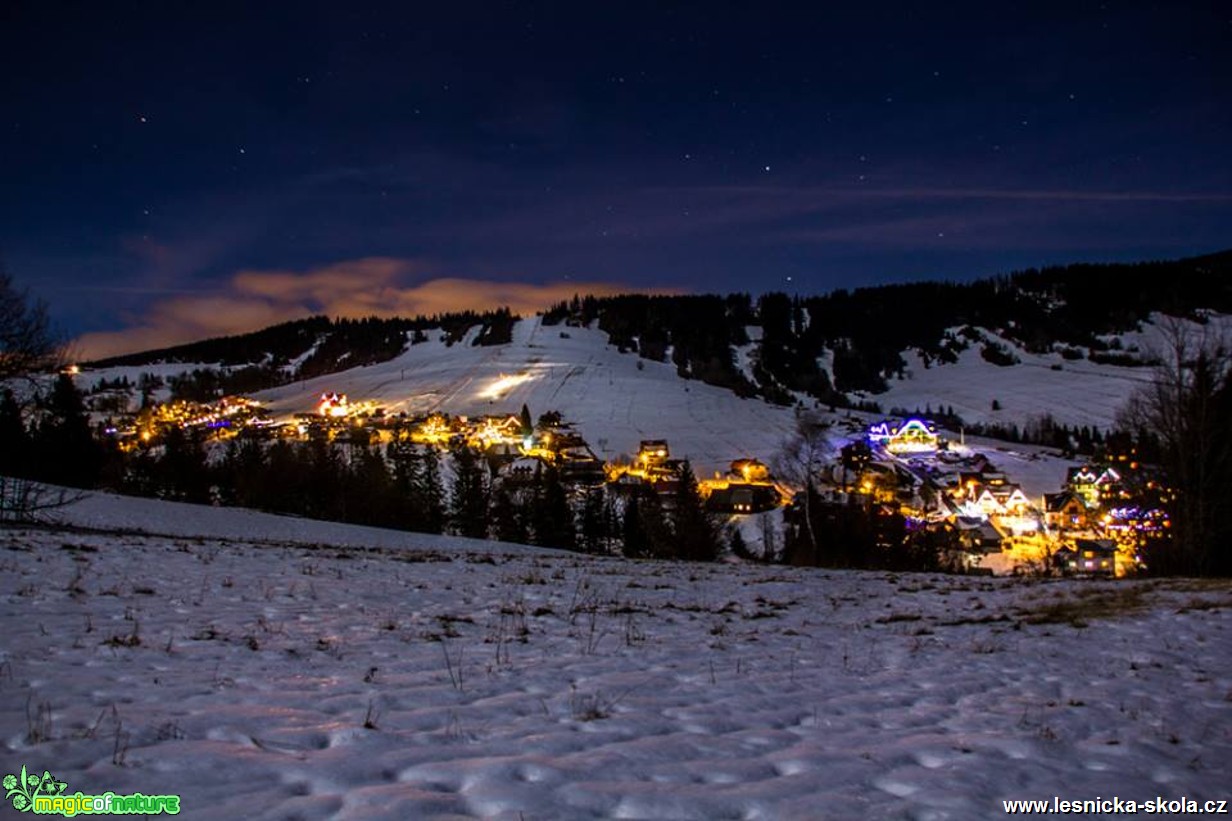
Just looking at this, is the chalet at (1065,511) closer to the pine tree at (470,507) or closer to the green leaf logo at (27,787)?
the pine tree at (470,507)

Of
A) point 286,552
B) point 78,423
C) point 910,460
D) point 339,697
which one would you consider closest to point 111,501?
point 286,552

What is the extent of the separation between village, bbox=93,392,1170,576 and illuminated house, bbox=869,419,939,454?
327 millimetres

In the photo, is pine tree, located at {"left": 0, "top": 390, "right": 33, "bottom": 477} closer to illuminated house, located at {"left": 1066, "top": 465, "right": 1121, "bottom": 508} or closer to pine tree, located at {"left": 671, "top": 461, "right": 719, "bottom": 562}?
pine tree, located at {"left": 671, "top": 461, "right": 719, "bottom": 562}

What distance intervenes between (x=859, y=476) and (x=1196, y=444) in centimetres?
8374

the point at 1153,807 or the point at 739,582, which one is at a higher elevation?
the point at 1153,807

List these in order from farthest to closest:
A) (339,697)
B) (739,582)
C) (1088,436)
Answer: (1088,436) < (739,582) < (339,697)

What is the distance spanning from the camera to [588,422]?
149 metres

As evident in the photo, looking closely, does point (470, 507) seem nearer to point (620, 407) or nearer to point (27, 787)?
point (27, 787)

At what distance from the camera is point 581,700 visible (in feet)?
21.8

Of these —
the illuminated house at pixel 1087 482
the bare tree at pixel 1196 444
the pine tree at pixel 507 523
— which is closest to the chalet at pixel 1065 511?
the illuminated house at pixel 1087 482

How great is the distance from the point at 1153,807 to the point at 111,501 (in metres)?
47.0

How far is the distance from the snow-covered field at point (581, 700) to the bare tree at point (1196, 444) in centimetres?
1393

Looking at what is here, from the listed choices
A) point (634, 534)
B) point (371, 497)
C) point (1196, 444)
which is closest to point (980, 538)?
point (634, 534)

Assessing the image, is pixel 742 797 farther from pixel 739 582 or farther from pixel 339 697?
pixel 739 582
